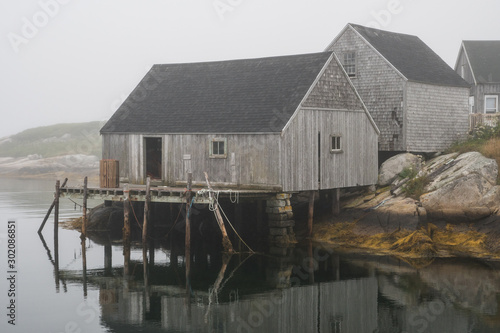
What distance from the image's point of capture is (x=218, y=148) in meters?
32.0

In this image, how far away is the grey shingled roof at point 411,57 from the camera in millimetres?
37562

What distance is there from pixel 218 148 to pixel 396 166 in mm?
8735

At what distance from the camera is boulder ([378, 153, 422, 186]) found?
114ft

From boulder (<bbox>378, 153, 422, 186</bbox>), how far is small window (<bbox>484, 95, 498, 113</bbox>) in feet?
53.7

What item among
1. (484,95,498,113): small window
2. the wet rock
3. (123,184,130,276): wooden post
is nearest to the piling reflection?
(123,184,130,276): wooden post

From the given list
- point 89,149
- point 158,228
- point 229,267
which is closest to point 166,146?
point 158,228

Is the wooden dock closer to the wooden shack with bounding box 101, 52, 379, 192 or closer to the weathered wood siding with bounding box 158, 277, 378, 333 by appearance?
the wooden shack with bounding box 101, 52, 379, 192

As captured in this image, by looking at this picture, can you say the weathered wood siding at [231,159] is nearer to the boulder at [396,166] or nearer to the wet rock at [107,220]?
the wet rock at [107,220]

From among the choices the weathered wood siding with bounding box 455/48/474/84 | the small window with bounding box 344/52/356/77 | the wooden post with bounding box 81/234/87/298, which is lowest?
the wooden post with bounding box 81/234/87/298

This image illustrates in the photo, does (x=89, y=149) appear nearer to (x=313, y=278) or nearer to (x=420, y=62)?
(x=420, y=62)

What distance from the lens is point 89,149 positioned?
93.4m

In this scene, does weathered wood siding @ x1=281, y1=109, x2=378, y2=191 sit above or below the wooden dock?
above

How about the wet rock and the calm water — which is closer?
the calm water

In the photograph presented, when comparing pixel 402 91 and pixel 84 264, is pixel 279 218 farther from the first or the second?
pixel 402 91
